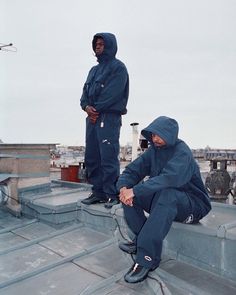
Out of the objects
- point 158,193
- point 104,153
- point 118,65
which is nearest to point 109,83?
point 118,65

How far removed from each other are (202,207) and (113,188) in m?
1.46

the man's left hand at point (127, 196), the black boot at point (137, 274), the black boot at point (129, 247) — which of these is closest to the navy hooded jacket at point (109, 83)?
the man's left hand at point (127, 196)

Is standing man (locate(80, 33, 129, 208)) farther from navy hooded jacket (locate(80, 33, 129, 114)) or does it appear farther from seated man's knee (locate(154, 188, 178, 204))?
seated man's knee (locate(154, 188, 178, 204))

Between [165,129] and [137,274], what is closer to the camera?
[137,274]

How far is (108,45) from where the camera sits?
13.1 ft

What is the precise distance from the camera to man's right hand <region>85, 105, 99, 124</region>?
405cm

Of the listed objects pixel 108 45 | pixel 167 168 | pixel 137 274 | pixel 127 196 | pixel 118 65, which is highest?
pixel 108 45

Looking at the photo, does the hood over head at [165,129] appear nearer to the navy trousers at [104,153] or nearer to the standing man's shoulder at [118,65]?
the navy trousers at [104,153]

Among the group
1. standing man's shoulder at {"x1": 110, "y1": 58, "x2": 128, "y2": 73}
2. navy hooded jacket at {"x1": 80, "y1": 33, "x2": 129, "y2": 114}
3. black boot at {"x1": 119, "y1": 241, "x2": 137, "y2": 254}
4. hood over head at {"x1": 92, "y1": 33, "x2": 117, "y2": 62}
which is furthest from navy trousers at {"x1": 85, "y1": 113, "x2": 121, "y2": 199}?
black boot at {"x1": 119, "y1": 241, "x2": 137, "y2": 254}

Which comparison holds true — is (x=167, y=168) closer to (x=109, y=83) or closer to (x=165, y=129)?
(x=165, y=129)

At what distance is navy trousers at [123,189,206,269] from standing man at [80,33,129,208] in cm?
111

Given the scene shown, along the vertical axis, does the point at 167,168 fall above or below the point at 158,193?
above

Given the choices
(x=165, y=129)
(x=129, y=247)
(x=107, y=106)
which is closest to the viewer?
(x=165, y=129)

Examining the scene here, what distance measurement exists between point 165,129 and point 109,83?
4.70ft
